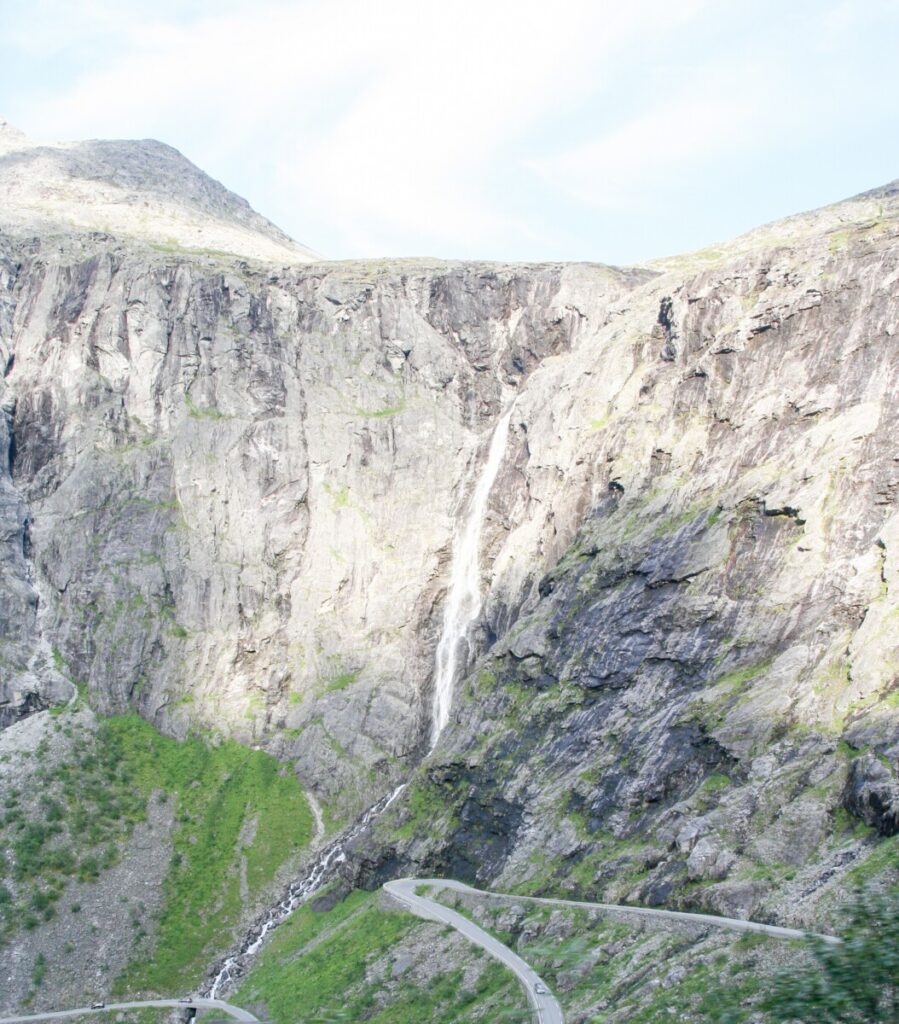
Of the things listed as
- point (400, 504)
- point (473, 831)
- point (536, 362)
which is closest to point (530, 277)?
point (536, 362)

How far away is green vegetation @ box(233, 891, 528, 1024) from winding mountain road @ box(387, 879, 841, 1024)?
0.76 meters

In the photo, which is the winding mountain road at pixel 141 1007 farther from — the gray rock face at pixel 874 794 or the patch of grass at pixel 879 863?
the patch of grass at pixel 879 863

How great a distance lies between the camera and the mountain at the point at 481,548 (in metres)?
55.1

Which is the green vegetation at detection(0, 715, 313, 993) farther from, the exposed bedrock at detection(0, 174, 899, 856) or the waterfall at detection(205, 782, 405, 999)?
the exposed bedrock at detection(0, 174, 899, 856)

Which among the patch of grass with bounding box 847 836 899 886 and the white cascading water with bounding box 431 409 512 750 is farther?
the white cascading water with bounding box 431 409 512 750

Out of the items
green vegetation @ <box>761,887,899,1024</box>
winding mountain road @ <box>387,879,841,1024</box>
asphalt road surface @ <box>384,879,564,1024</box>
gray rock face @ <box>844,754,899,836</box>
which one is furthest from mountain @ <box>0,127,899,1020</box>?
green vegetation @ <box>761,887,899,1024</box>

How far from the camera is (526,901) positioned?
177 ft

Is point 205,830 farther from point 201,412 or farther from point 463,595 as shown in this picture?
point 201,412

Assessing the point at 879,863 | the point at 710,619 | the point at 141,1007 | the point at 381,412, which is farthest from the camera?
the point at 381,412

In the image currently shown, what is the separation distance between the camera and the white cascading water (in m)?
89.8

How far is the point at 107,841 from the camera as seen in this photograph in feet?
254

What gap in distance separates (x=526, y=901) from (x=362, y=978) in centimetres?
1113

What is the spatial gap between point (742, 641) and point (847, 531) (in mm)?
10074

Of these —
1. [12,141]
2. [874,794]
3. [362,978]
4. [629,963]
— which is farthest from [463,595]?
[12,141]
